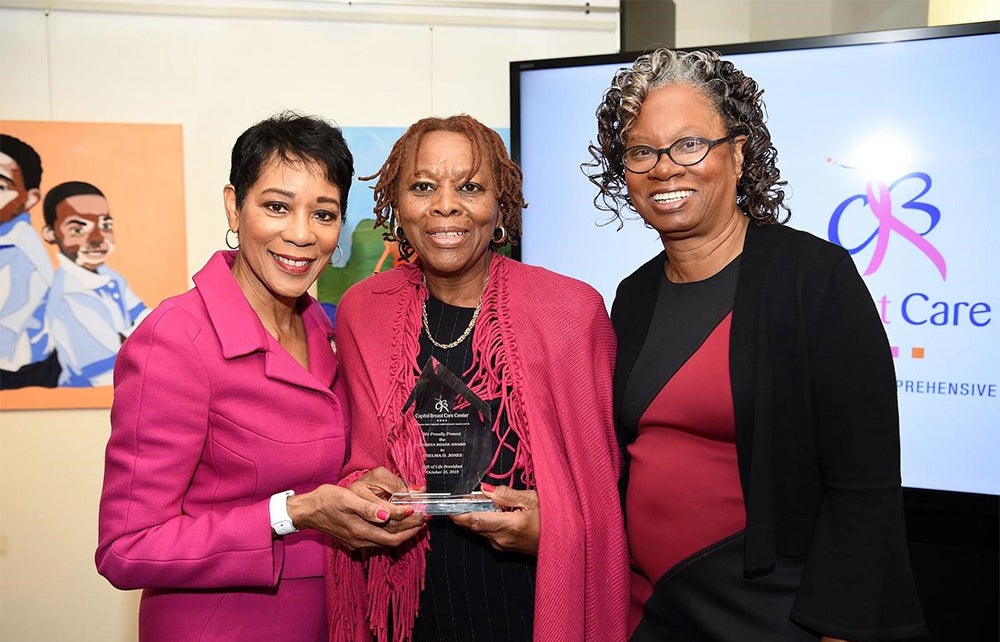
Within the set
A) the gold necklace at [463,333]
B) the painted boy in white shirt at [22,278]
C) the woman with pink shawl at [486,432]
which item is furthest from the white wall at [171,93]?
the gold necklace at [463,333]

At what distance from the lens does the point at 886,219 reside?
2955 mm

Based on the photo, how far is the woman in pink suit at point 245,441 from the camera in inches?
61.9

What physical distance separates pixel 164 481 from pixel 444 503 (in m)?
0.58

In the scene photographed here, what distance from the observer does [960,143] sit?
2828 mm

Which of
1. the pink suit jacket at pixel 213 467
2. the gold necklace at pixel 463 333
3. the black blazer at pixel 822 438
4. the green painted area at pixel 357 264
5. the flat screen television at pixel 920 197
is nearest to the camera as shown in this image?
the black blazer at pixel 822 438

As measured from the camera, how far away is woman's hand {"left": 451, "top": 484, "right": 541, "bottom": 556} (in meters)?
1.62

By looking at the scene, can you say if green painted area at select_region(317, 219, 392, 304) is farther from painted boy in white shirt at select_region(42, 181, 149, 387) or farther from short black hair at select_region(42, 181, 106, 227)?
short black hair at select_region(42, 181, 106, 227)

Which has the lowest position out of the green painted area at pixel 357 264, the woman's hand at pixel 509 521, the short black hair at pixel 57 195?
the woman's hand at pixel 509 521

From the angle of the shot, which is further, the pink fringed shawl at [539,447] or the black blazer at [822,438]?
the pink fringed shawl at [539,447]

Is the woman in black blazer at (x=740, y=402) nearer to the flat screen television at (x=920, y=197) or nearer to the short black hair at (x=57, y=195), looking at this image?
the flat screen television at (x=920, y=197)

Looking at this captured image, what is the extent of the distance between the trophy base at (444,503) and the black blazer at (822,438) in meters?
0.55

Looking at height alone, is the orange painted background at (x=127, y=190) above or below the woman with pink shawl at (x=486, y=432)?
above

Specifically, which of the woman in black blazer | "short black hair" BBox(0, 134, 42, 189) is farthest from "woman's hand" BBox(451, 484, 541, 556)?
"short black hair" BBox(0, 134, 42, 189)

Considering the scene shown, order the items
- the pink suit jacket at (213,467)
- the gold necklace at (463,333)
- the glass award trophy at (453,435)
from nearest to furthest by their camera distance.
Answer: the pink suit jacket at (213,467), the glass award trophy at (453,435), the gold necklace at (463,333)
